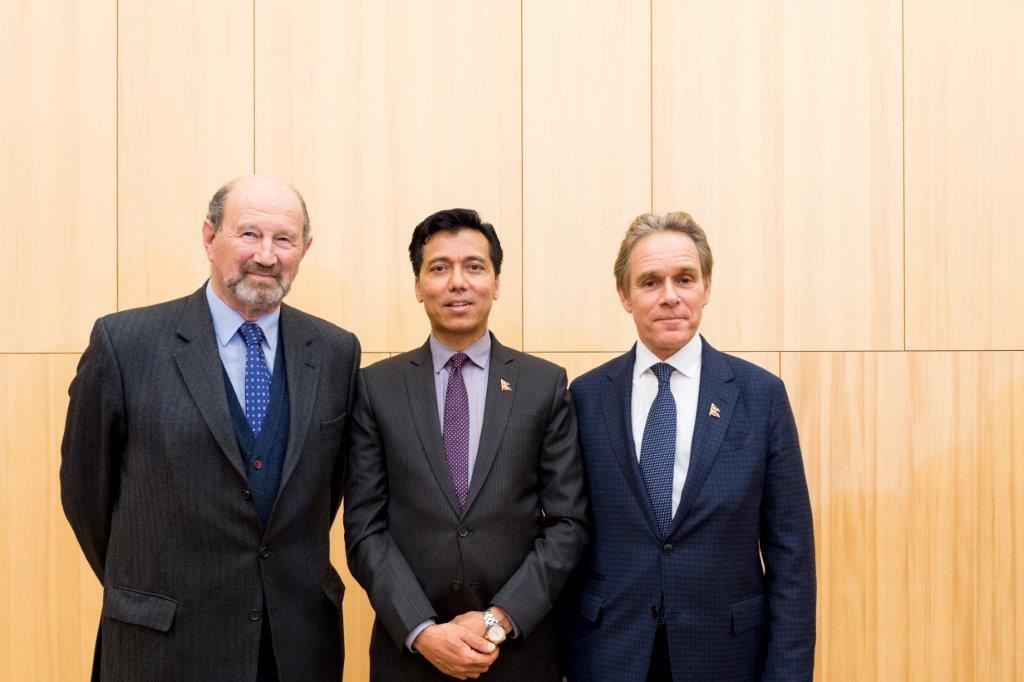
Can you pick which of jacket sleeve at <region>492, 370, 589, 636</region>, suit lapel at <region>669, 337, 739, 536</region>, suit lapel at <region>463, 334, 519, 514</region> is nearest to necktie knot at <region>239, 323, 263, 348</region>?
suit lapel at <region>463, 334, 519, 514</region>

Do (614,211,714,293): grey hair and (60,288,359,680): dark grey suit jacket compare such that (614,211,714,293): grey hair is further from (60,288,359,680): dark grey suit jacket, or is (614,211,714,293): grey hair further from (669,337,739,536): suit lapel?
(60,288,359,680): dark grey suit jacket

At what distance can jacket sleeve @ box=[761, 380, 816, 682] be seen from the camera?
1858 mm

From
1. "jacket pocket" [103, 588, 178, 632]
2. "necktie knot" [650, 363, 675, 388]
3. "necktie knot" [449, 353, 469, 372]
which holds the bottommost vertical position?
"jacket pocket" [103, 588, 178, 632]

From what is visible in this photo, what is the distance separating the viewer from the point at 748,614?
73.8 inches

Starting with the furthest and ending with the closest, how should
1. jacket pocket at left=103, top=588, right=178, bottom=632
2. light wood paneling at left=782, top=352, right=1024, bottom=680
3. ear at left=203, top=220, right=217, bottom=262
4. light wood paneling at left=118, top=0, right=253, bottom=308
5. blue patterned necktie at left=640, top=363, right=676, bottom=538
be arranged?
light wood paneling at left=782, top=352, right=1024, bottom=680
light wood paneling at left=118, top=0, right=253, bottom=308
ear at left=203, top=220, right=217, bottom=262
blue patterned necktie at left=640, top=363, right=676, bottom=538
jacket pocket at left=103, top=588, right=178, bottom=632

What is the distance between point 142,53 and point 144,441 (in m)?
1.83

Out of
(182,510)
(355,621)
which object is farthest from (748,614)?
(355,621)

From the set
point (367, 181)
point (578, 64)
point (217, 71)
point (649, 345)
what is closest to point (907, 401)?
point (649, 345)

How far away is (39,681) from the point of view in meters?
2.98

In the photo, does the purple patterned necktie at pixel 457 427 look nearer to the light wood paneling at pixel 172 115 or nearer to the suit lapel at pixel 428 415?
the suit lapel at pixel 428 415

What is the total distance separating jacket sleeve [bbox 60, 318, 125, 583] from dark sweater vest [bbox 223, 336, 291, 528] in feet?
0.87

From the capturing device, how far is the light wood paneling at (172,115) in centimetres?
294

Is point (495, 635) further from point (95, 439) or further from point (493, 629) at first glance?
point (95, 439)

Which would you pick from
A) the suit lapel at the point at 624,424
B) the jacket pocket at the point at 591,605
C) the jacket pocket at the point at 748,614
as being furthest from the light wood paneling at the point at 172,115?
the jacket pocket at the point at 748,614
